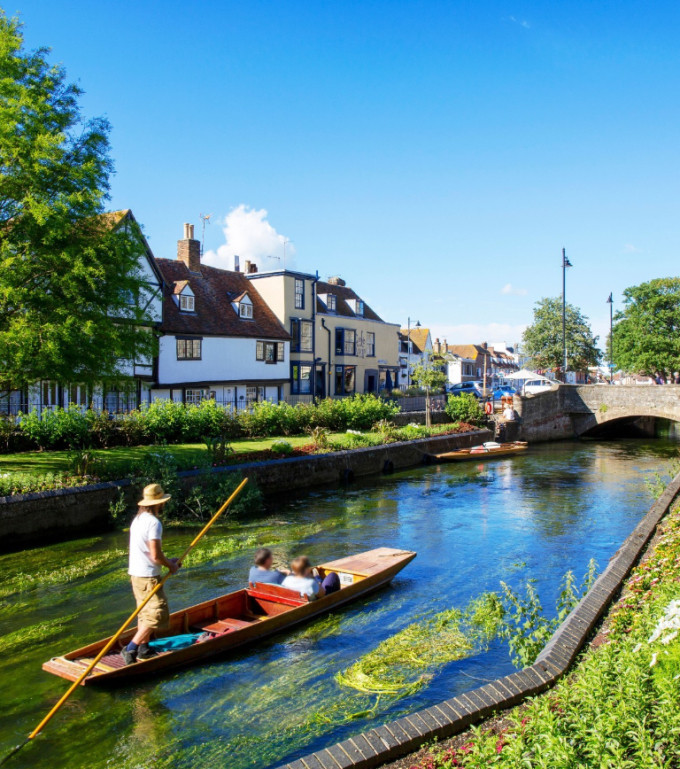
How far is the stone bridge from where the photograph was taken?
4191 centimetres

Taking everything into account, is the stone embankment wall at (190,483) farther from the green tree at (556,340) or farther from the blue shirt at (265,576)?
the green tree at (556,340)

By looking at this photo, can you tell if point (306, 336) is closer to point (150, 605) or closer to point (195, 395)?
point (195, 395)

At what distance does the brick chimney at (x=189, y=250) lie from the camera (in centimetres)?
3719

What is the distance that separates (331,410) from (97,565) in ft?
61.1

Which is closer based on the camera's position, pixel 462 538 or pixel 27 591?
pixel 27 591

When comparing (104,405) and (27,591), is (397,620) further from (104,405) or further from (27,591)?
(104,405)

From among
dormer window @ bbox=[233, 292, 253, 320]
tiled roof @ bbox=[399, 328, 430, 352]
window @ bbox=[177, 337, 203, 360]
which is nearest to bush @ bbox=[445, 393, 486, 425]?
dormer window @ bbox=[233, 292, 253, 320]

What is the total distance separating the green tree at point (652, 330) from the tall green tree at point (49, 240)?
53028 mm

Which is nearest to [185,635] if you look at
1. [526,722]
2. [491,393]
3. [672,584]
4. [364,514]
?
[526,722]

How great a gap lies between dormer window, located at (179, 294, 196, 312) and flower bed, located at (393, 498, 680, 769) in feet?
97.6

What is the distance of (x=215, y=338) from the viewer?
3438 cm

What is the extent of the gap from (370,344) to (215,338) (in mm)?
17765

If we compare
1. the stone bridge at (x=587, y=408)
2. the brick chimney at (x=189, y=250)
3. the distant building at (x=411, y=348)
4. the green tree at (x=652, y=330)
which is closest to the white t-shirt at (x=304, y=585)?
the brick chimney at (x=189, y=250)

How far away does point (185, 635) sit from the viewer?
938cm
